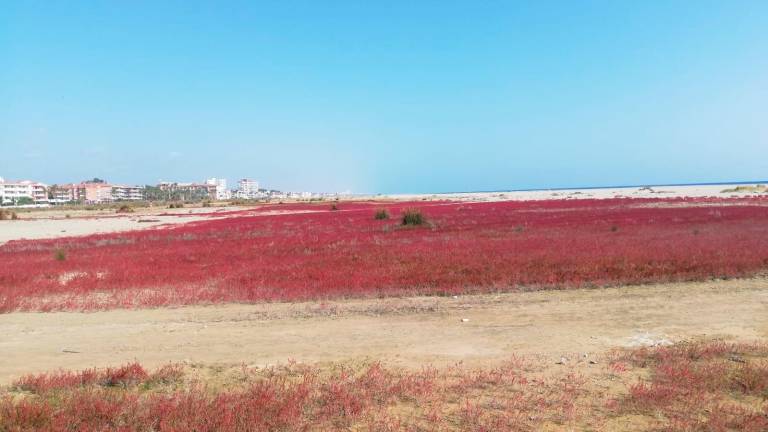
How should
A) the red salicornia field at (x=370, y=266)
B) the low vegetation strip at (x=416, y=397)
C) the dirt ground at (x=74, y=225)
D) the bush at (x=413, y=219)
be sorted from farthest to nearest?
the dirt ground at (x=74, y=225), the bush at (x=413, y=219), the red salicornia field at (x=370, y=266), the low vegetation strip at (x=416, y=397)

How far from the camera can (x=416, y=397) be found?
6.50m

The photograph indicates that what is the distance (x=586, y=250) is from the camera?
19.9 meters

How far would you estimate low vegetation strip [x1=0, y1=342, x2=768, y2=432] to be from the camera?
579cm

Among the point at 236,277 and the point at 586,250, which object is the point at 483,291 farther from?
the point at 236,277

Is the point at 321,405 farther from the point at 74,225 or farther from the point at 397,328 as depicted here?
the point at 74,225

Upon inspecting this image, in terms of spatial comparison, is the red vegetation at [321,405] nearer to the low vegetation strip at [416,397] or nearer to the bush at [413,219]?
the low vegetation strip at [416,397]

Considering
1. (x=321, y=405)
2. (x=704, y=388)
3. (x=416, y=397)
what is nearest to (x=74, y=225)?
(x=321, y=405)

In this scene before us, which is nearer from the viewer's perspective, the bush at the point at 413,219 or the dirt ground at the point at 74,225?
the bush at the point at 413,219

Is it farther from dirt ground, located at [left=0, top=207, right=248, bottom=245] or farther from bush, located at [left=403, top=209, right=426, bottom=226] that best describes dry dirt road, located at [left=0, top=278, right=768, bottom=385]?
dirt ground, located at [left=0, top=207, right=248, bottom=245]

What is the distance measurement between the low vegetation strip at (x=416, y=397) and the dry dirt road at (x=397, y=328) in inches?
33.8

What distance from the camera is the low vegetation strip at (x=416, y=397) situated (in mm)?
5785

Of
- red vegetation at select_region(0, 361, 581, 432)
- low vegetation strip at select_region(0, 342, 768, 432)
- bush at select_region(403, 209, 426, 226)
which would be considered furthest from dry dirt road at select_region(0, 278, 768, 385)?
bush at select_region(403, 209, 426, 226)

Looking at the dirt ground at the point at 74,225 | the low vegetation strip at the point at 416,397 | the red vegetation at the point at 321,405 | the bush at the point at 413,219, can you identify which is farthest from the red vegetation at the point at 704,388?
the dirt ground at the point at 74,225

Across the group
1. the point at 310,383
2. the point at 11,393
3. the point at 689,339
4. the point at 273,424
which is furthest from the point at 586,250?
the point at 11,393
